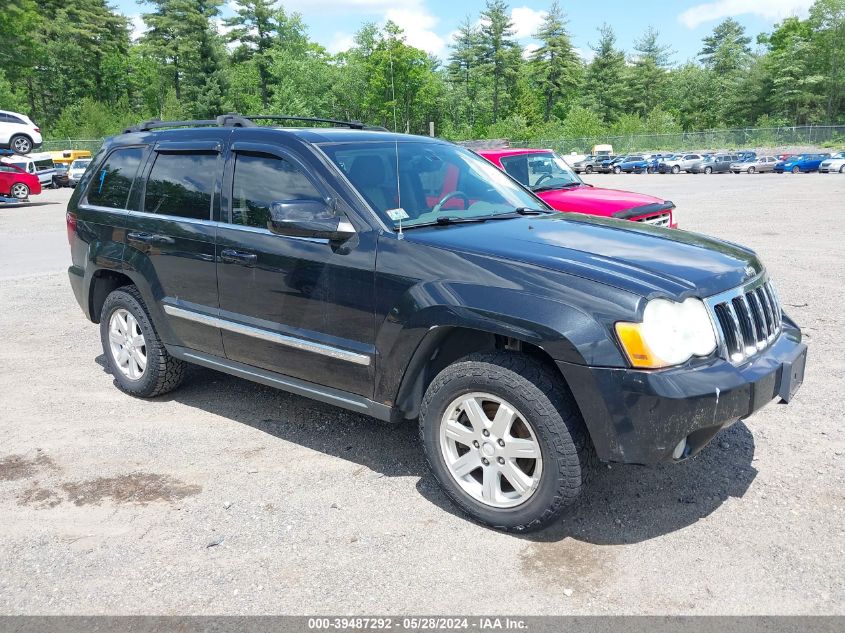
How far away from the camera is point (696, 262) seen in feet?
12.1

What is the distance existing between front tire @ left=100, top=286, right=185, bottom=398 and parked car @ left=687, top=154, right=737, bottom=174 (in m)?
47.7

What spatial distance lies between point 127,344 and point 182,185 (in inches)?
53.6

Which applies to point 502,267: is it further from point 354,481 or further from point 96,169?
point 96,169

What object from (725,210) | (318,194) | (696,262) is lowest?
(725,210)

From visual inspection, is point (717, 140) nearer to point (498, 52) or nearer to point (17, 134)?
point (498, 52)

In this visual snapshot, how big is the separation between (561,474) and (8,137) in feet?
106

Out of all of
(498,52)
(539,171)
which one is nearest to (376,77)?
(498,52)

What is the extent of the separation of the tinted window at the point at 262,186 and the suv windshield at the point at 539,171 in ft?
19.7

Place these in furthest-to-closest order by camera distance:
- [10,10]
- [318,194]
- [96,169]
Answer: [10,10], [96,169], [318,194]

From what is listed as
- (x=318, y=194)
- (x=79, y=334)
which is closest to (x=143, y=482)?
(x=318, y=194)

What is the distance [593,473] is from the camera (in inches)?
138

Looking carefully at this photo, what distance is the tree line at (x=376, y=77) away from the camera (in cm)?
7550

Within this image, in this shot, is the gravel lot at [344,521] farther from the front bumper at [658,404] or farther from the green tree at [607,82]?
the green tree at [607,82]

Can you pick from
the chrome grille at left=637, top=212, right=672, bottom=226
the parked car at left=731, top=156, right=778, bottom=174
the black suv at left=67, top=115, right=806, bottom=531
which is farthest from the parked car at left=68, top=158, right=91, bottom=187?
the parked car at left=731, top=156, right=778, bottom=174
